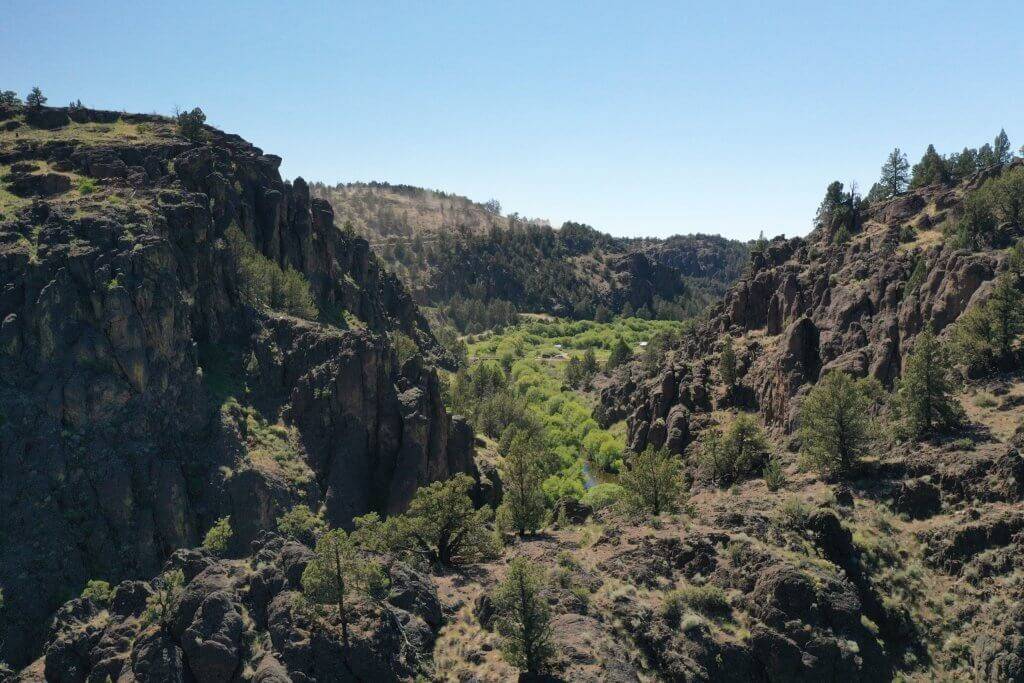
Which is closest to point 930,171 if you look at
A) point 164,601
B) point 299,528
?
point 299,528

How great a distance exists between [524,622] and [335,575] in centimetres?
1091

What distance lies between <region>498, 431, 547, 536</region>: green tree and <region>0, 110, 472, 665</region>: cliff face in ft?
52.5

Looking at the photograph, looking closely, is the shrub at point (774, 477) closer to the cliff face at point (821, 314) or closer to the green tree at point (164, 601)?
the cliff face at point (821, 314)

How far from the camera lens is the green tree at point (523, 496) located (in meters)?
59.6

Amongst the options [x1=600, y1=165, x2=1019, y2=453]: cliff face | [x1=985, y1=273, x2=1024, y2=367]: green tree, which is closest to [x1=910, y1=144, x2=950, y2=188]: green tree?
[x1=600, y1=165, x2=1019, y2=453]: cliff face

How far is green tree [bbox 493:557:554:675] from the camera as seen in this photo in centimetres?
3603

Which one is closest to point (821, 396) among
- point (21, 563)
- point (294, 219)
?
point (21, 563)

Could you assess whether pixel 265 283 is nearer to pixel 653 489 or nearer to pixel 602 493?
pixel 602 493

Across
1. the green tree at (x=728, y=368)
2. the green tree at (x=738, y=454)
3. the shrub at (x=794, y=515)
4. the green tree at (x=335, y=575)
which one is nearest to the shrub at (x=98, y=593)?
the green tree at (x=335, y=575)

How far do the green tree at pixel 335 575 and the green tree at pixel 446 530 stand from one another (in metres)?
13.1

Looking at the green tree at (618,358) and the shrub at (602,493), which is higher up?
the green tree at (618,358)

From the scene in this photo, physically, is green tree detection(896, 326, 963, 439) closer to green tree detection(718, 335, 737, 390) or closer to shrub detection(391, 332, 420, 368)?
green tree detection(718, 335, 737, 390)

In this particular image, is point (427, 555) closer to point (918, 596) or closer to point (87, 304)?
point (918, 596)

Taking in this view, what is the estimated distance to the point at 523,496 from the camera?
59.6 meters
